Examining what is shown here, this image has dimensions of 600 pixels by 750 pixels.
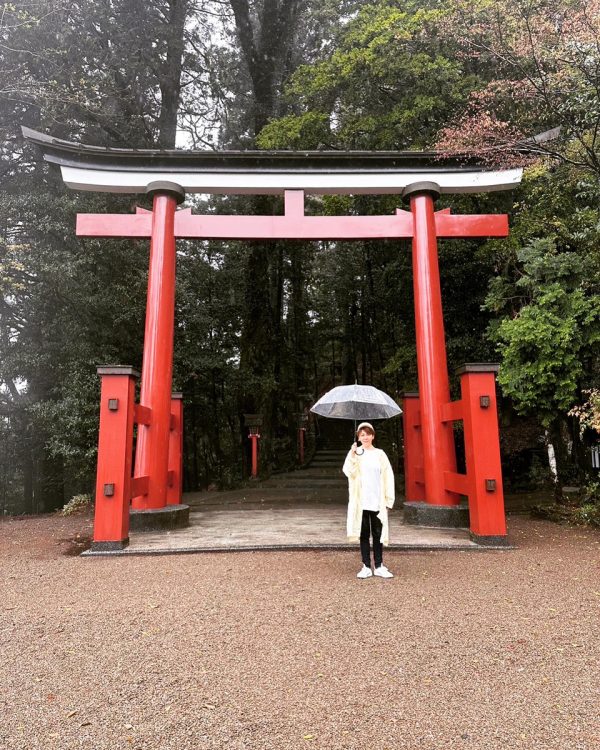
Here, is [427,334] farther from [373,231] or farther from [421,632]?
[421,632]

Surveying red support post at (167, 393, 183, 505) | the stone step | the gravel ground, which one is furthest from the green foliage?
the gravel ground

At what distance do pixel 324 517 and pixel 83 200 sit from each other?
659 centimetres

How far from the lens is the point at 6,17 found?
294 inches

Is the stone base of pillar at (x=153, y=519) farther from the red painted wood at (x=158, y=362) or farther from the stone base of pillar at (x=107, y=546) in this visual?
the stone base of pillar at (x=107, y=546)

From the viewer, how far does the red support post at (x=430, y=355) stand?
18.4 ft

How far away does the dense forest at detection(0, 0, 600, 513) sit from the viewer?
608 centimetres

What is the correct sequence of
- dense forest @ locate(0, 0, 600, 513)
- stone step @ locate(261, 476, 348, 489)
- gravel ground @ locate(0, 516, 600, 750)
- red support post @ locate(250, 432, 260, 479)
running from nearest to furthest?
gravel ground @ locate(0, 516, 600, 750) < dense forest @ locate(0, 0, 600, 513) < stone step @ locate(261, 476, 348, 489) < red support post @ locate(250, 432, 260, 479)

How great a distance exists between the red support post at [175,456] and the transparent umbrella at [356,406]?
2.96m

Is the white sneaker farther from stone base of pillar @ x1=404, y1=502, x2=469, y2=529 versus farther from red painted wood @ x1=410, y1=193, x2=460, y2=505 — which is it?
red painted wood @ x1=410, y1=193, x2=460, y2=505

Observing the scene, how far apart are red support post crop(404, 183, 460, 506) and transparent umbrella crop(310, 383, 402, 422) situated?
4.66 feet

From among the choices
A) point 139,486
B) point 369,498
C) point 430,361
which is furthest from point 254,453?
point 369,498

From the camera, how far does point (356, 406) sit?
4516 millimetres

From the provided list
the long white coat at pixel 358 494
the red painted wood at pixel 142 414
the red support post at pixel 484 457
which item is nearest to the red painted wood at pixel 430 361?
the red support post at pixel 484 457

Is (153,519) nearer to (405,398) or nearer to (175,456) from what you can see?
(175,456)
